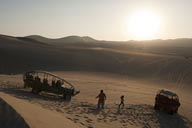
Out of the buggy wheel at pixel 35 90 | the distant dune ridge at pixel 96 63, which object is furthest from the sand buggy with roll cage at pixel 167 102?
the distant dune ridge at pixel 96 63

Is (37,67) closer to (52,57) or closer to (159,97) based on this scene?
(52,57)

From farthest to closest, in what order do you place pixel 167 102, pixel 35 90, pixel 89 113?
pixel 35 90
pixel 167 102
pixel 89 113

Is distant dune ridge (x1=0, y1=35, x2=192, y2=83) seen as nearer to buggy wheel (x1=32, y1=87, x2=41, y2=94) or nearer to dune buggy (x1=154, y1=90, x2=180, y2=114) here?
buggy wheel (x1=32, y1=87, x2=41, y2=94)

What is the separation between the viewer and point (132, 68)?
47.0 meters

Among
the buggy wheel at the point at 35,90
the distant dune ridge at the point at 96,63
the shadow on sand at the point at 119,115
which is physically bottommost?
the shadow on sand at the point at 119,115

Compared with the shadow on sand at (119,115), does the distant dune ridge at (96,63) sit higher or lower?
higher

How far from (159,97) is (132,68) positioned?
87.5 feet

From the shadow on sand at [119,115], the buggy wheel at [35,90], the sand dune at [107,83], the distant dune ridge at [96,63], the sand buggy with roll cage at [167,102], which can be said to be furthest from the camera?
the distant dune ridge at [96,63]

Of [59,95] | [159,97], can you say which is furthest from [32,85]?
[159,97]

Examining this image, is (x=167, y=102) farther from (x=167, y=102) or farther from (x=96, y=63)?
(x=96, y=63)

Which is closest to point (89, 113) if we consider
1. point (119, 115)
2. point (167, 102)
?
point (119, 115)

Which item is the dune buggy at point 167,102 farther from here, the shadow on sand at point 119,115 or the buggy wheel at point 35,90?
the buggy wheel at point 35,90

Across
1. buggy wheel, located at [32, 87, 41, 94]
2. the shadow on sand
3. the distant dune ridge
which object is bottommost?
the shadow on sand

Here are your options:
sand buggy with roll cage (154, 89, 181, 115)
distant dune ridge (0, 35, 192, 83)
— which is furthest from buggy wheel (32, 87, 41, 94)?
distant dune ridge (0, 35, 192, 83)
